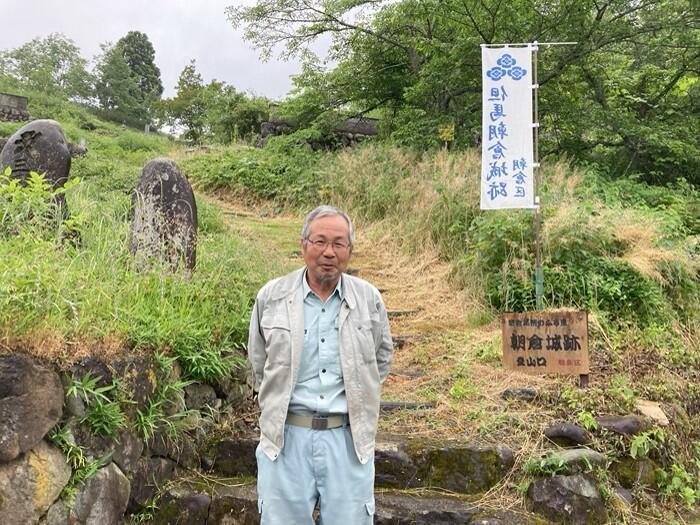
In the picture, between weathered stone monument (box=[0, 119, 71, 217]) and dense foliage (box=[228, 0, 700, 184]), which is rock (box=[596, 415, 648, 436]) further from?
dense foliage (box=[228, 0, 700, 184])

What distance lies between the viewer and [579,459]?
9.61ft

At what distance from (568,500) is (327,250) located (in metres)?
1.95

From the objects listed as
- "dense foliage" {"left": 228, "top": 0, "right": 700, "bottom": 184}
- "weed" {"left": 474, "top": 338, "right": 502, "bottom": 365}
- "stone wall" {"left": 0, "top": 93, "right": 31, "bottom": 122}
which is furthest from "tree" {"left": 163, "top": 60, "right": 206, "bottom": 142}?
"weed" {"left": 474, "top": 338, "right": 502, "bottom": 365}

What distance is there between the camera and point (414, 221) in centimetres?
694

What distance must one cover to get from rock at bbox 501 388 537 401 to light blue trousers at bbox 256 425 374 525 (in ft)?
6.64

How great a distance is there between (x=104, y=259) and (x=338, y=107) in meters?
8.86

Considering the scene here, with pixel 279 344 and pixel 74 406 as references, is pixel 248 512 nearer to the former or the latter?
pixel 74 406

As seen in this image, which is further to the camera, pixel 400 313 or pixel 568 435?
pixel 400 313

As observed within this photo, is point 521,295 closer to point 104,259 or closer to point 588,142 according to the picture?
point 104,259

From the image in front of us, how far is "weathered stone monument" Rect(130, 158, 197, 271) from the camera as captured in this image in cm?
381

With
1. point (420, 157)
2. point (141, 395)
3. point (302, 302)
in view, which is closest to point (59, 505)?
point (141, 395)

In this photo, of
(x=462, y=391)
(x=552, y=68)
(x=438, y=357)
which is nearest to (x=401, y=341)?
(x=438, y=357)

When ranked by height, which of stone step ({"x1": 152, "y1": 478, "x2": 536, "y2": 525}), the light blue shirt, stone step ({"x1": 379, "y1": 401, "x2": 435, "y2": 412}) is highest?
the light blue shirt

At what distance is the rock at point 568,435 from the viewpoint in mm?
3137
